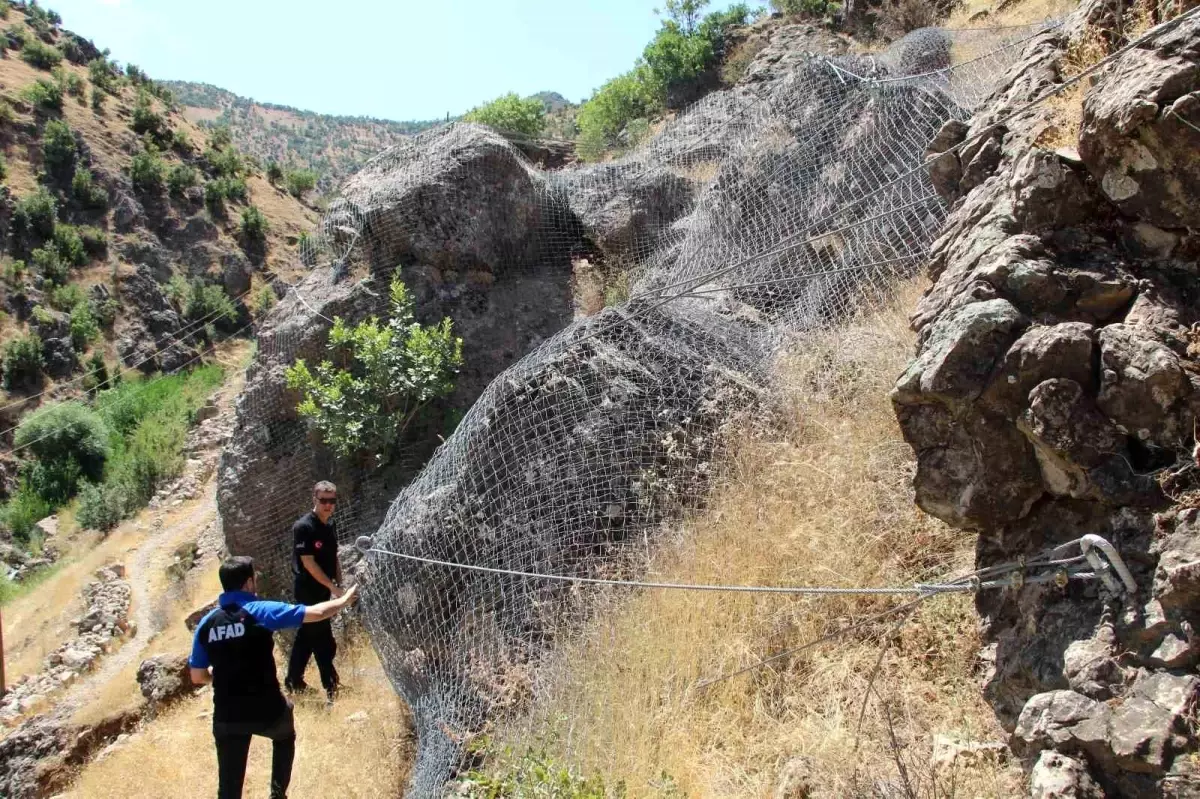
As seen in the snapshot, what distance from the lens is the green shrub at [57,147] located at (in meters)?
25.7

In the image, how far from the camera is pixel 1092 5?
3168mm

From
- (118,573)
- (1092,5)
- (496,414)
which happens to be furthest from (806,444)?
(118,573)

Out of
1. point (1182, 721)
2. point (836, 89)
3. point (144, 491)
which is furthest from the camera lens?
point (144, 491)

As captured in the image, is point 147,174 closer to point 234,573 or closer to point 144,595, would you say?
point 144,595

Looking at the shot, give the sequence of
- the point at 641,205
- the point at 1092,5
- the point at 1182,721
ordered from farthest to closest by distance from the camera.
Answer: the point at 641,205
the point at 1092,5
the point at 1182,721

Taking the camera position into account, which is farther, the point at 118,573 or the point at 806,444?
the point at 118,573

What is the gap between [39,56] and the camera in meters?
29.9

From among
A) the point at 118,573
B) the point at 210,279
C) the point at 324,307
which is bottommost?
the point at 118,573

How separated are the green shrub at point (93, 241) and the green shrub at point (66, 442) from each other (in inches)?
321

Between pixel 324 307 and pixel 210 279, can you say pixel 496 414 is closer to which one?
pixel 324 307

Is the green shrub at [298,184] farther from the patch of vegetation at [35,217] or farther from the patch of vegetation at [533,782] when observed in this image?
the patch of vegetation at [533,782]

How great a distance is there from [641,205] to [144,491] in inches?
470

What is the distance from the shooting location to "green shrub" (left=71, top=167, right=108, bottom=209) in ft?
84.8

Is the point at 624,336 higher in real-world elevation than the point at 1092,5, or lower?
lower
